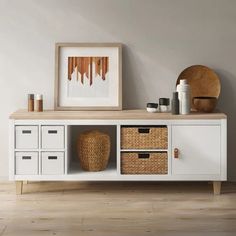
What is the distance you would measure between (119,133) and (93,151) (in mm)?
267

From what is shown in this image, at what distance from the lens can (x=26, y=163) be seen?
4.68m

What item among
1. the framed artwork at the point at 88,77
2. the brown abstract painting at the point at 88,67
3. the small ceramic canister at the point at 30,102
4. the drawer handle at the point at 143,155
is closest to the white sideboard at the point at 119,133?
the drawer handle at the point at 143,155

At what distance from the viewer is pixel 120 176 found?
4.73m

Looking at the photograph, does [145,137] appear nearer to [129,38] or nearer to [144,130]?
[144,130]

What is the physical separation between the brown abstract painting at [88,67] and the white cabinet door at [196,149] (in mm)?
882

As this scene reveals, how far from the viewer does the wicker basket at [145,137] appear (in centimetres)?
470

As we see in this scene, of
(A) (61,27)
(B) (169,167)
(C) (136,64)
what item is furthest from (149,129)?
(A) (61,27)

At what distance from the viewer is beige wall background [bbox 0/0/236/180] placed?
201 inches

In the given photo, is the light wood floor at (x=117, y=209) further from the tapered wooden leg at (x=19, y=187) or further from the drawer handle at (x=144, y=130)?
the drawer handle at (x=144, y=130)

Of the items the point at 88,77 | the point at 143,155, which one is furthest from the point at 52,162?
the point at 88,77

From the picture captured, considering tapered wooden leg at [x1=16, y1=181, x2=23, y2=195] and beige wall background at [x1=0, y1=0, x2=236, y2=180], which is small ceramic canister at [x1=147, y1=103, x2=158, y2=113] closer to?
beige wall background at [x1=0, y1=0, x2=236, y2=180]

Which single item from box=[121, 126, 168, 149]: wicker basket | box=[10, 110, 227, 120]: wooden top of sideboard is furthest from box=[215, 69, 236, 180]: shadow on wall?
box=[121, 126, 168, 149]: wicker basket

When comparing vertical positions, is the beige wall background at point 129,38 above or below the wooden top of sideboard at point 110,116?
above

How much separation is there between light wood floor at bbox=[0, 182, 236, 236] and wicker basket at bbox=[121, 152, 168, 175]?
7.3 inches
